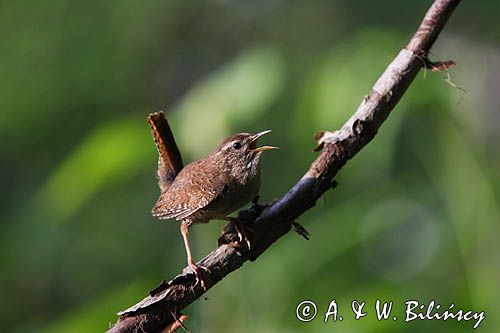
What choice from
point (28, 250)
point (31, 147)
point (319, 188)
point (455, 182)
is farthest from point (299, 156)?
point (31, 147)

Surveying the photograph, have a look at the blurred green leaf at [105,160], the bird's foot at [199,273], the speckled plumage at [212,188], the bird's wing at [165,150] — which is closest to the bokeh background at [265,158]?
the blurred green leaf at [105,160]

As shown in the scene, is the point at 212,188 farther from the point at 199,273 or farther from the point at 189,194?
the point at 199,273

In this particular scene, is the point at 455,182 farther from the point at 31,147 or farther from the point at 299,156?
the point at 31,147

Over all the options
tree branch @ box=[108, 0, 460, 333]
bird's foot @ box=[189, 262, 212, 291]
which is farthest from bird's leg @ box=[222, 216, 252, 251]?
bird's foot @ box=[189, 262, 212, 291]

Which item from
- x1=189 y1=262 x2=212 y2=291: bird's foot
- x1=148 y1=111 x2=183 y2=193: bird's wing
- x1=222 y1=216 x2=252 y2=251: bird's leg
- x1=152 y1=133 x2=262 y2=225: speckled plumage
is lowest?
x1=189 y1=262 x2=212 y2=291: bird's foot

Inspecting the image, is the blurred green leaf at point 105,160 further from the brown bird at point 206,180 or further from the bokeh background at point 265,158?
Answer: the brown bird at point 206,180

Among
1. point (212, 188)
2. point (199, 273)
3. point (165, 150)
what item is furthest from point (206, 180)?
point (199, 273)

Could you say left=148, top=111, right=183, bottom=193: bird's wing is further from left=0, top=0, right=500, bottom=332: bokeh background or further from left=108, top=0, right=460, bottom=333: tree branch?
left=108, top=0, right=460, bottom=333: tree branch
